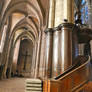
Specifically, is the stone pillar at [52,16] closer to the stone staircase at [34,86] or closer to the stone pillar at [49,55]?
the stone pillar at [49,55]

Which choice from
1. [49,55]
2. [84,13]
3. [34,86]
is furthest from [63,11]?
[84,13]

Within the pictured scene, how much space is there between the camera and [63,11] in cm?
611

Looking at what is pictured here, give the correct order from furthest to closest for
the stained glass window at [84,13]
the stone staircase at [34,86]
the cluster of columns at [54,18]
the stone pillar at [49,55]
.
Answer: the stained glass window at [84,13] < the cluster of columns at [54,18] < the stone pillar at [49,55] < the stone staircase at [34,86]

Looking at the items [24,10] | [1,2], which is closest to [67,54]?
[1,2]

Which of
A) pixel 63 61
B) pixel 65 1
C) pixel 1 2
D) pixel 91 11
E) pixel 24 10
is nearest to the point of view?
pixel 63 61

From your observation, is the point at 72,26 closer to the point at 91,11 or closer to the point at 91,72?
the point at 91,72

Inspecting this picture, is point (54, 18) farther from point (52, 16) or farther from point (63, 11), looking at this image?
point (63, 11)

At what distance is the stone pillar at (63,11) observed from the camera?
5838mm

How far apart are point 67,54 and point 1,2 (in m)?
9.14

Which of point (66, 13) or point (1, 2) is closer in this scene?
point (66, 13)

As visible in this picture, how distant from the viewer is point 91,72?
4.15 metres

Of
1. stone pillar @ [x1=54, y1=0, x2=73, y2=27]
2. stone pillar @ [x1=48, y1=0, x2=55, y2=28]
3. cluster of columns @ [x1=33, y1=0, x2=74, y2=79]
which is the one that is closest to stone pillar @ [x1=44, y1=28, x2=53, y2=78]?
cluster of columns @ [x1=33, y1=0, x2=74, y2=79]

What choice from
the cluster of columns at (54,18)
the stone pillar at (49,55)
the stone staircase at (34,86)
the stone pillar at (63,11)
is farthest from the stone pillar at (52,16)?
the stone staircase at (34,86)

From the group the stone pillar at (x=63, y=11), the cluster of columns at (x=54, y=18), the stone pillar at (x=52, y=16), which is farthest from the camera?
the stone pillar at (x=52, y=16)
